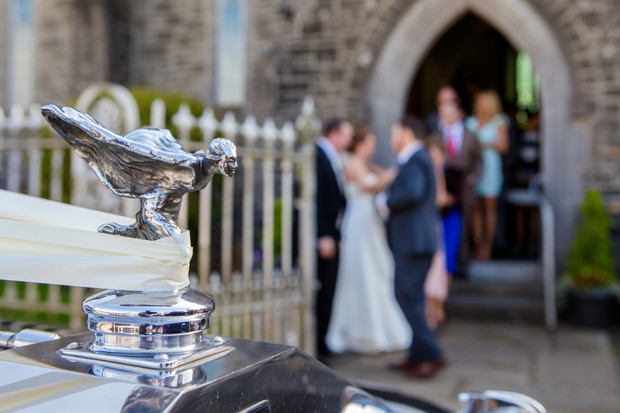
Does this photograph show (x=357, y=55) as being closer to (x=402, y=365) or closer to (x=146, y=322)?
(x=402, y=365)

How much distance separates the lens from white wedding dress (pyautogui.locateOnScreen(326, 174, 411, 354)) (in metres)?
5.78

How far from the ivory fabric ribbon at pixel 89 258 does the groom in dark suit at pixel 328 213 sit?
4.68m

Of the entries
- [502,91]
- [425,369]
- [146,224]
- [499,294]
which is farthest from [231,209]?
[502,91]

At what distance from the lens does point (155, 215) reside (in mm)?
833

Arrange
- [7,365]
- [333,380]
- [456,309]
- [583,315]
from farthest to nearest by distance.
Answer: [456,309] → [583,315] → [333,380] → [7,365]

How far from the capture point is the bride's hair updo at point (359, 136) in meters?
5.93

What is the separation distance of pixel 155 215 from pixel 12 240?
189mm

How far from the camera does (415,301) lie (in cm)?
475

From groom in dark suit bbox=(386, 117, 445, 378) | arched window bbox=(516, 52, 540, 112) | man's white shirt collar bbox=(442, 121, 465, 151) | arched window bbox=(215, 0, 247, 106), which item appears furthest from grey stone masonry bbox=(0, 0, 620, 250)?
arched window bbox=(516, 52, 540, 112)

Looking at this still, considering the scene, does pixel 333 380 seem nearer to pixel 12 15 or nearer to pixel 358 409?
pixel 358 409

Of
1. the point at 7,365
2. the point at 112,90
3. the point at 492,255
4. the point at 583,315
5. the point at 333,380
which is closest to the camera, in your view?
the point at 7,365

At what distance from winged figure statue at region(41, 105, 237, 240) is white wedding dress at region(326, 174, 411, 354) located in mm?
5055

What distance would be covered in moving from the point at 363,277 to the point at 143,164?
5143mm

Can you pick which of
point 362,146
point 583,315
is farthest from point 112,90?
point 583,315
